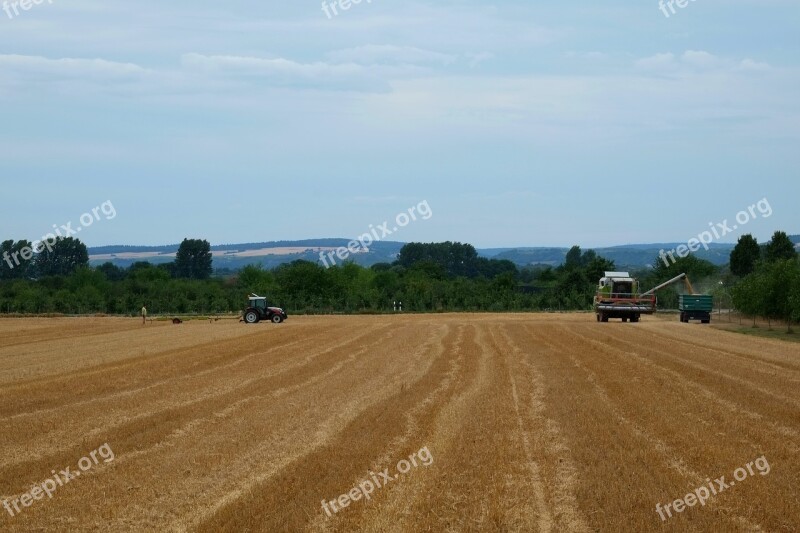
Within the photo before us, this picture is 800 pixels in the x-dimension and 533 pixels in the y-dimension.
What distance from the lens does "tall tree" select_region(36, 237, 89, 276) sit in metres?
158

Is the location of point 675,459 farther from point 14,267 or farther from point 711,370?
point 14,267

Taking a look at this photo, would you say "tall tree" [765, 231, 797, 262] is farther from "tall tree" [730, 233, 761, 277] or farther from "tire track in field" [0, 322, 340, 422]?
"tire track in field" [0, 322, 340, 422]

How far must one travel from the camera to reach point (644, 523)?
9.49 meters

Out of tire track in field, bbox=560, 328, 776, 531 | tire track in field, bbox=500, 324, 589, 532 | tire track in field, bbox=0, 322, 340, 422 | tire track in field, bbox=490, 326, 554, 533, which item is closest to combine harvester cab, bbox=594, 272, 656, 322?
tire track in field, bbox=0, 322, 340, 422

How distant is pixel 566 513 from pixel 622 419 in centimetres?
638

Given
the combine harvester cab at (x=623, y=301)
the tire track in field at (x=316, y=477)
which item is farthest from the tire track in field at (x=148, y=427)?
the combine harvester cab at (x=623, y=301)

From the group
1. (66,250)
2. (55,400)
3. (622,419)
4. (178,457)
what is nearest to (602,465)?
(622,419)

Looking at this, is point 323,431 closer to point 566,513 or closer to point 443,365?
point 566,513
